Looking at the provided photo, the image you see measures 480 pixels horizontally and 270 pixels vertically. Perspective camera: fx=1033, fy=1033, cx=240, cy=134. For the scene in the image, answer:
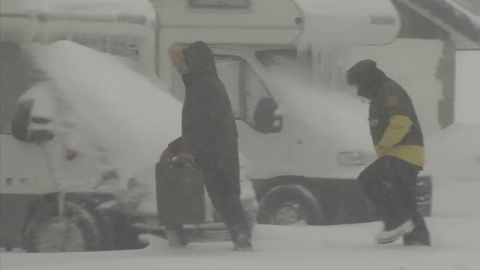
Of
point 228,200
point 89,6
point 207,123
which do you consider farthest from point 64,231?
point 89,6

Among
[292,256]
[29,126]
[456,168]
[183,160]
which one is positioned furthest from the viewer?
[456,168]

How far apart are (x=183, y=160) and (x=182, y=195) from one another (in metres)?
0.26

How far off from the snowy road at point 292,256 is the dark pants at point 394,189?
248 millimetres

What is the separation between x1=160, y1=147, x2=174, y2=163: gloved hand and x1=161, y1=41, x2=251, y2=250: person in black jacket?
0.30ft

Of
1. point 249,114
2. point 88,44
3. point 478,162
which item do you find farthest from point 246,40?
point 478,162

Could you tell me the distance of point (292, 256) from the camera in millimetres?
7578

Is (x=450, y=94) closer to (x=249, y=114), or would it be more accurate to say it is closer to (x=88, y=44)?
(x=249, y=114)

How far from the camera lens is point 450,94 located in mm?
11430

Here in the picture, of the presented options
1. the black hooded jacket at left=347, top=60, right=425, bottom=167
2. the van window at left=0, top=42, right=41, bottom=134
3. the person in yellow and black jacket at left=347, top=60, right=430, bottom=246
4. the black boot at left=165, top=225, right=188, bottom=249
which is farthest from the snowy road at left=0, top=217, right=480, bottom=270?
the van window at left=0, top=42, right=41, bottom=134

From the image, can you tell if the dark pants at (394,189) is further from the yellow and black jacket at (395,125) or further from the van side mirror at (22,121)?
the van side mirror at (22,121)

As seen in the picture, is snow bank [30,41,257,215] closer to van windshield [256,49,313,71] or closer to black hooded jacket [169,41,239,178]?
black hooded jacket [169,41,239,178]

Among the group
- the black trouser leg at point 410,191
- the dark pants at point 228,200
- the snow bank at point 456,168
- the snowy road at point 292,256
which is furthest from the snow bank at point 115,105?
the snow bank at point 456,168

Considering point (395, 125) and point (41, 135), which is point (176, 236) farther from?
point (395, 125)

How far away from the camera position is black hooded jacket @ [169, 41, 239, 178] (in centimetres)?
773
